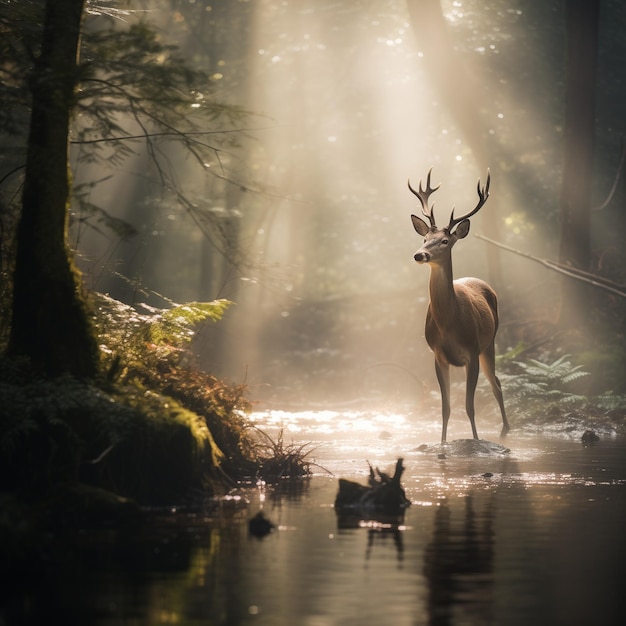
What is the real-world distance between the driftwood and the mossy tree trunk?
2.48 metres

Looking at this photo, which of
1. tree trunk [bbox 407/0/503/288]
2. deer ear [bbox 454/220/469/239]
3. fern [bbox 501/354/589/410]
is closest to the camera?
deer ear [bbox 454/220/469/239]

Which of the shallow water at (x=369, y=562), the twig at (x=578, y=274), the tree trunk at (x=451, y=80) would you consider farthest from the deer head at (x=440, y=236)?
the tree trunk at (x=451, y=80)

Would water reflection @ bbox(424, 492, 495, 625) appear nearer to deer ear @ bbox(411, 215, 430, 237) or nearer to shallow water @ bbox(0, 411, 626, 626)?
shallow water @ bbox(0, 411, 626, 626)

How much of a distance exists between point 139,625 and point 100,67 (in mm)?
6520

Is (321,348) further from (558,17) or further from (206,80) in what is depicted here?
(206,80)

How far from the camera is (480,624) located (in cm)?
646

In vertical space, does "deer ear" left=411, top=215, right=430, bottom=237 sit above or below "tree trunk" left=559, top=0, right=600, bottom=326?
below

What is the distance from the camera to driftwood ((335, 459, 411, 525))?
1071 centimetres

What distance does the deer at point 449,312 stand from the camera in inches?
643

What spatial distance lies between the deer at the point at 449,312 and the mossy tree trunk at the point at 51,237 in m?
5.41

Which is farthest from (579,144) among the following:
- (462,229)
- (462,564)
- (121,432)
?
(462,564)

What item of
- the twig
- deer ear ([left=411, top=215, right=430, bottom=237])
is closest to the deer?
deer ear ([left=411, top=215, right=430, bottom=237])

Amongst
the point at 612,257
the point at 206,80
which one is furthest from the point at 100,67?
the point at 612,257

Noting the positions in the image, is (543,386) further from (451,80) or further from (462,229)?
(451,80)
